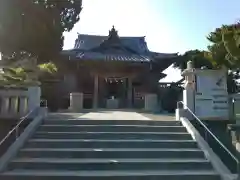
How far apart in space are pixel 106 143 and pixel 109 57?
54.3 ft

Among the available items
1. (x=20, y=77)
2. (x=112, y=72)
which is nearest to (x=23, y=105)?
(x=20, y=77)

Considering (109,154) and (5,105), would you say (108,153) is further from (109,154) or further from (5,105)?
(5,105)

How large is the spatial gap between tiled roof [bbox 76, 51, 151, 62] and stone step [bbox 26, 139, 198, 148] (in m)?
15.8

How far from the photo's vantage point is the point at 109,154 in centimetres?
788

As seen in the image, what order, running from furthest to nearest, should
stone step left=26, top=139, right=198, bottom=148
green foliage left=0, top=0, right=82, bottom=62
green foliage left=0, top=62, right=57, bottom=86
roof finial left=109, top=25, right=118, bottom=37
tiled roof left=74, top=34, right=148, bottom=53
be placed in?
tiled roof left=74, top=34, right=148, bottom=53 → roof finial left=109, top=25, right=118, bottom=37 → green foliage left=0, top=0, right=82, bottom=62 → green foliage left=0, top=62, right=57, bottom=86 → stone step left=26, top=139, right=198, bottom=148

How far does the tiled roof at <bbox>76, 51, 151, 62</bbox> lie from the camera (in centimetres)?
2398

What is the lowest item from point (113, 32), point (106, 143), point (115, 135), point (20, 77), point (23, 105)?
point (106, 143)

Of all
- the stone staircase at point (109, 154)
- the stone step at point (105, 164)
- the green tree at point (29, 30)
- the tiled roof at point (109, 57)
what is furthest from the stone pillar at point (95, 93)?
the stone step at point (105, 164)

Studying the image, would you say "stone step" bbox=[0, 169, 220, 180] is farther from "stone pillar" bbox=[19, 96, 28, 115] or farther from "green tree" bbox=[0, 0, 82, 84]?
"green tree" bbox=[0, 0, 82, 84]

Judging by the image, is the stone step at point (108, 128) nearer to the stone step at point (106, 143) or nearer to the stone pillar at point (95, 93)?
the stone step at point (106, 143)

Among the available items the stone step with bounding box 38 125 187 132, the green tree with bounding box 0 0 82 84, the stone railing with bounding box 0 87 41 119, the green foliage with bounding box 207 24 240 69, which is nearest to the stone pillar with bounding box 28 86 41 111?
the stone railing with bounding box 0 87 41 119

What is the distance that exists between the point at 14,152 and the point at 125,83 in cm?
1883

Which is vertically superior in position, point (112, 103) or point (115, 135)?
point (112, 103)
